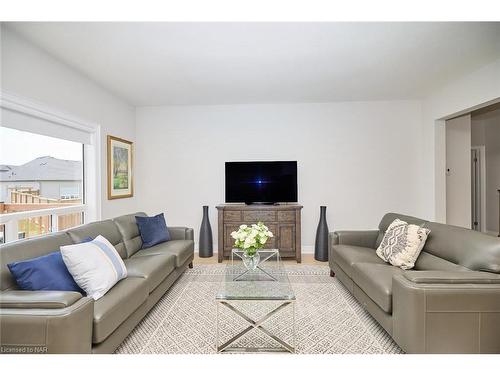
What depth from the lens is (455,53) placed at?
2938mm

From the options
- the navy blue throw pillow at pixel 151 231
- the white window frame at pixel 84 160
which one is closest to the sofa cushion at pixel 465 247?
the navy blue throw pillow at pixel 151 231

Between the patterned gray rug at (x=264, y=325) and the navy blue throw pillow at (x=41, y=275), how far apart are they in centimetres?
65

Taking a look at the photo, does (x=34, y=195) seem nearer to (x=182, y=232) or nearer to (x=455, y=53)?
(x=182, y=232)

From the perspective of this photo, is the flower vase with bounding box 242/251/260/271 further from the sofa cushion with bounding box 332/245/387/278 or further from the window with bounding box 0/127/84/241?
the window with bounding box 0/127/84/241

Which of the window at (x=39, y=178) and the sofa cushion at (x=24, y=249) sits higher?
the window at (x=39, y=178)

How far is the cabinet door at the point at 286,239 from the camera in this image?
171 inches

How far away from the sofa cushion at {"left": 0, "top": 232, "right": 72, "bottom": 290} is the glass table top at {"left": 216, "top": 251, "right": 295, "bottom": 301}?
4.48 ft

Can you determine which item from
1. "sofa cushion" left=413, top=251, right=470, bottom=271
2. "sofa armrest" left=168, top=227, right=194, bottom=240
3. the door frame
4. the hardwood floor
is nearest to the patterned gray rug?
"sofa cushion" left=413, top=251, right=470, bottom=271

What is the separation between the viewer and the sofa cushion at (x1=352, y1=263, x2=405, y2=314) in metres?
2.01

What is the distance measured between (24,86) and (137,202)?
8.88 ft

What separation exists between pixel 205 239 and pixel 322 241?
1959 mm

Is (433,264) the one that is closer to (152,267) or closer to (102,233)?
(152,267)

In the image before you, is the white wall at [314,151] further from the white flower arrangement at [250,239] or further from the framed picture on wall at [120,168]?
the white flower arrangement at [250,239]
